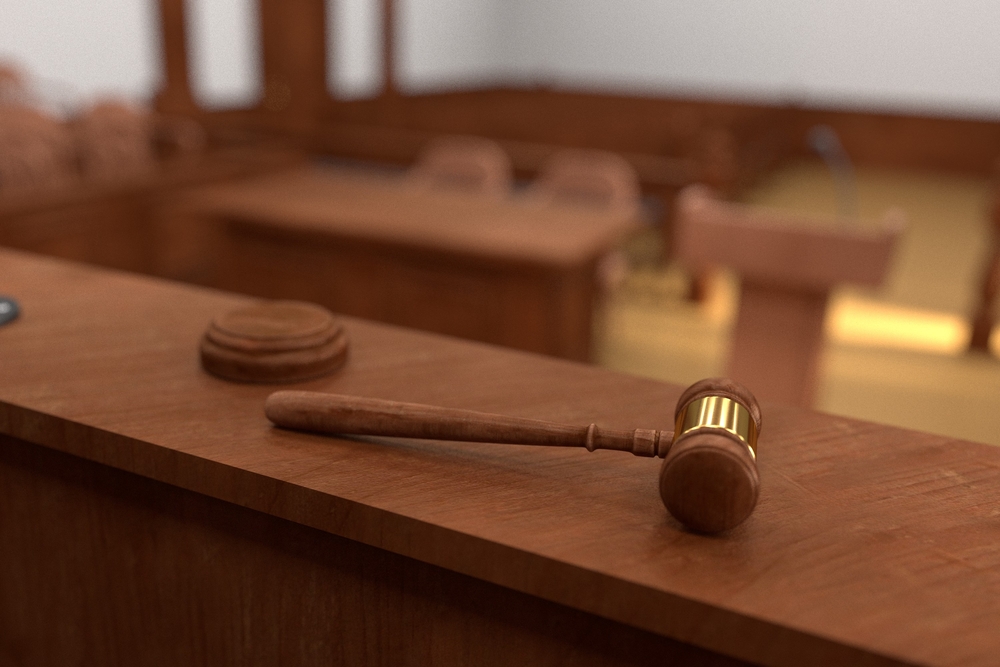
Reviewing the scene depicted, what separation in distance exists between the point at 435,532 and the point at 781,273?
1.69 meters

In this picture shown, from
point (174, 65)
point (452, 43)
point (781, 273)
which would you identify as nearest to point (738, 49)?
point (452, 43)

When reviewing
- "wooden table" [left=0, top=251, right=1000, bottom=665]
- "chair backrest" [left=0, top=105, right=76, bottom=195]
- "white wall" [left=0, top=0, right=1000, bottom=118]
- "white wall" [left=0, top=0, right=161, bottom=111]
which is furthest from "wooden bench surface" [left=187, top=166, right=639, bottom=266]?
"white wall" [left=0, top=0, right=161, bottom=111]

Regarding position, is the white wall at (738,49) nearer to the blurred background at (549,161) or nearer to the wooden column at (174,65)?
the blurred background at (549,161)

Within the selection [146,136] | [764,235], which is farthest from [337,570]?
[146,136]

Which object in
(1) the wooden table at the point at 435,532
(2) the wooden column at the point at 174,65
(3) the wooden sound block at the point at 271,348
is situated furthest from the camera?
A: (2) the wooden column at the point at 174,65

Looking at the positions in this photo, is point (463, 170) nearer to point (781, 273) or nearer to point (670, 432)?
point (781, 273)

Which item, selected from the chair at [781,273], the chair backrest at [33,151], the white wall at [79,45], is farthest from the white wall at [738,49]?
the chair at [781,273]

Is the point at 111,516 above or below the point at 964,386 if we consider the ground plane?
above

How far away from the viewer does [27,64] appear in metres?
8.26

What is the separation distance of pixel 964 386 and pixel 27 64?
817 cm

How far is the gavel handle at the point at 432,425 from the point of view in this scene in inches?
36.4

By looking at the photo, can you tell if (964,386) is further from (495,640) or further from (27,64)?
(27,64)

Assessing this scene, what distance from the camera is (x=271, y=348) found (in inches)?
46.4

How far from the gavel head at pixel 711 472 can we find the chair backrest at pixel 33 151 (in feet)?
11.6
